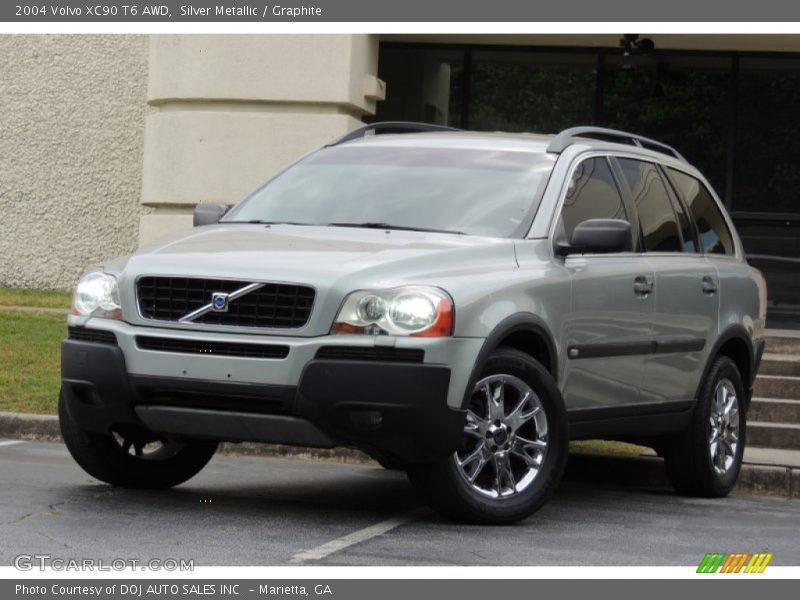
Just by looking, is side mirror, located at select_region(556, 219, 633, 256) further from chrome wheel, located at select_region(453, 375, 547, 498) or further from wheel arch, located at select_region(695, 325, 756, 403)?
wheel arch, located at select_region(695, 325, 756, 403)

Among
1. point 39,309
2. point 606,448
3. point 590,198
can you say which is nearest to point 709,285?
point 590,198

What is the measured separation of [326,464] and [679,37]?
731 cm

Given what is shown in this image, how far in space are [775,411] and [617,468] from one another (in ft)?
7.29

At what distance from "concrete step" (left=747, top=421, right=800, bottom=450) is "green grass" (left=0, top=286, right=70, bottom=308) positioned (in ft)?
24.1

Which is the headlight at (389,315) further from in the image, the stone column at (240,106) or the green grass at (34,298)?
the green grass at (34,298)

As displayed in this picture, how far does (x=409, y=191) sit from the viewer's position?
8.16m

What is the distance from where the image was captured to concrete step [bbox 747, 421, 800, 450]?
11.1 metres

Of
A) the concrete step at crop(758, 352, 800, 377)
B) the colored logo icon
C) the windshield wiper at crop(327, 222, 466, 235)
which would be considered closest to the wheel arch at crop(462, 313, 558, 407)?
the windshield wiper at crop(327, 222, 466, 235)

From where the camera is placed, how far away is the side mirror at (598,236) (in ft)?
25.6

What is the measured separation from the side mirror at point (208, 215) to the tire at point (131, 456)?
1113mm

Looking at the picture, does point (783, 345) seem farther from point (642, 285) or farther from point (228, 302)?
point (228, 302)

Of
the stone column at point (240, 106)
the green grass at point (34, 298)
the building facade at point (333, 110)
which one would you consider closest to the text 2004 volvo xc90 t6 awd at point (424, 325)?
the stone column at point (240, 106)

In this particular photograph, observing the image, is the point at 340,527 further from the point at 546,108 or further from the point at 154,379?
the point at 546,108
